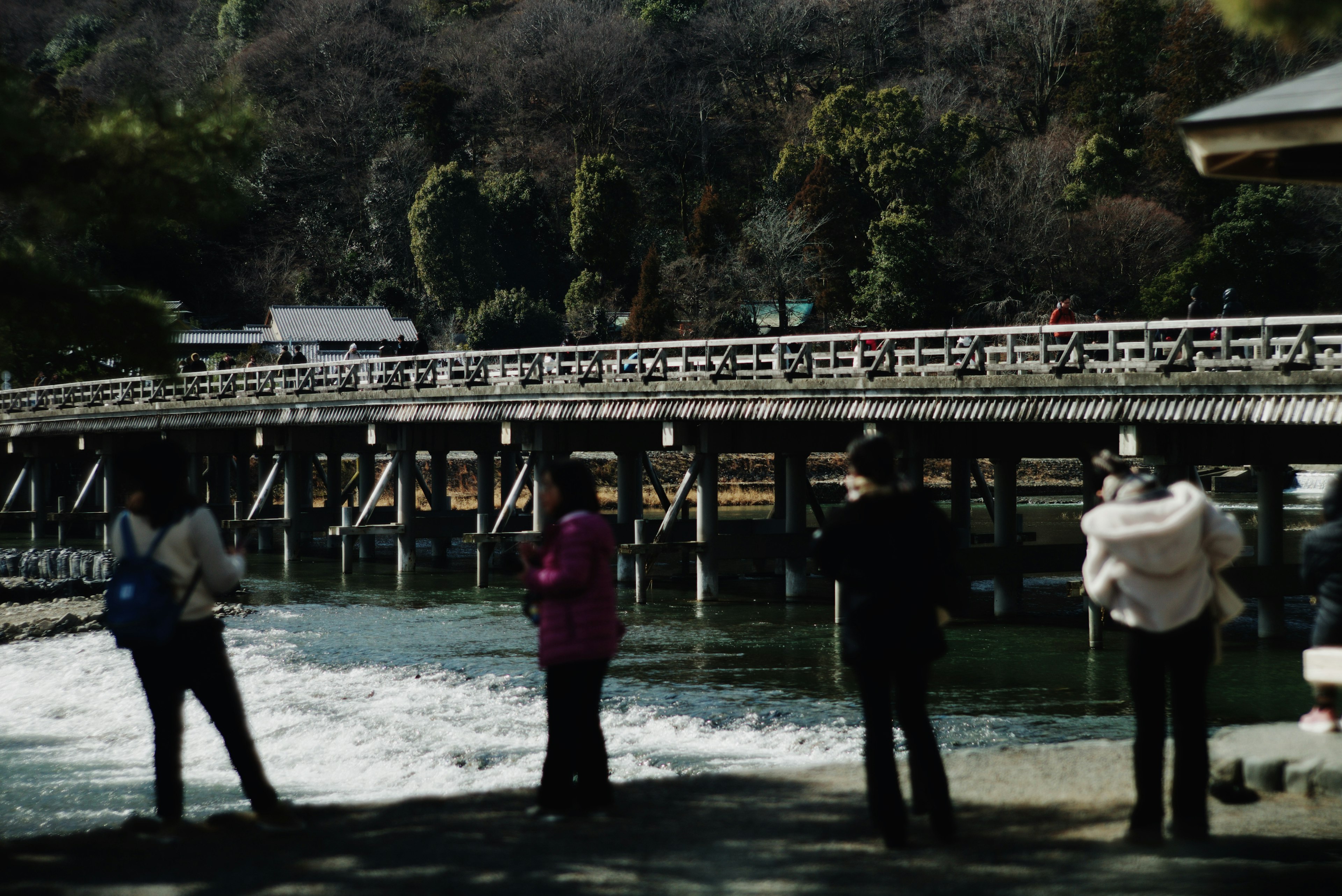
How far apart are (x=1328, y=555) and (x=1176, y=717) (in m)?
1.61

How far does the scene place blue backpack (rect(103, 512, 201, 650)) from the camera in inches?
222

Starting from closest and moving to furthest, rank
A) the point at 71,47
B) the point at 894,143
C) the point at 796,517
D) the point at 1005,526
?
the point at 1005,526 → the point at 796,517 → the point at 894,143 → the point at 71,47

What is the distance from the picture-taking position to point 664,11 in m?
71.9

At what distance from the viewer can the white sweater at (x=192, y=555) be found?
5.74 metres

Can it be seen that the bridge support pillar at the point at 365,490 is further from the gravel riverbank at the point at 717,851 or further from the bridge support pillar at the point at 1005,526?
the gravel riverbank at the point at 717,851

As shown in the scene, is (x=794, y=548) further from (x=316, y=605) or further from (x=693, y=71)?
(x=693, y=71)

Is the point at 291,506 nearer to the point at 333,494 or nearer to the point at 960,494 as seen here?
the point at 333,494

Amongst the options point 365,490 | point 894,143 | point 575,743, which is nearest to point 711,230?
point 894,143

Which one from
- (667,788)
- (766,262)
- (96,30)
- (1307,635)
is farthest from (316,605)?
(96,30)

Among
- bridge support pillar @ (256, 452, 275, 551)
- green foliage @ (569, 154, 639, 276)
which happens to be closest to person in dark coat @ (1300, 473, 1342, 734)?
bridge support pillar @ (256, 452, 275, 551)

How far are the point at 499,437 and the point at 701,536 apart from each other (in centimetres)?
804

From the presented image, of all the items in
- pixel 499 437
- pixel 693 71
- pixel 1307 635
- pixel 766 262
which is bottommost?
pixel 1307 635

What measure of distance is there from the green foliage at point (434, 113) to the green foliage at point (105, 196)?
6145 centimetres

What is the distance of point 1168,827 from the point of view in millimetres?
5430
